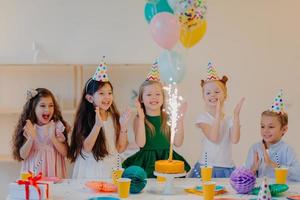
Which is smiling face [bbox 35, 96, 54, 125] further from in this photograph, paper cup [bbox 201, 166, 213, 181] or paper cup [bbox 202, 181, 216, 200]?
paper cup [bbox 202, 181, 216, 200]

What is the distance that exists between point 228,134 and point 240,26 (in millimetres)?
973

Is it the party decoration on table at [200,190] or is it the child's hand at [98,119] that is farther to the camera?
the child's hand at [98,119]

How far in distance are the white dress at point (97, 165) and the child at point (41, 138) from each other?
17cm

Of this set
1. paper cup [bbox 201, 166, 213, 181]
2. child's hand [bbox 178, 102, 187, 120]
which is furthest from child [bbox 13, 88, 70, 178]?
paper cup [bbox 201, 166, 213, 181]

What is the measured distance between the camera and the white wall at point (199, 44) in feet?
11.5

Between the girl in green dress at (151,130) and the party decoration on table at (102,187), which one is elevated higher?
the girl in green dress at (151,130)

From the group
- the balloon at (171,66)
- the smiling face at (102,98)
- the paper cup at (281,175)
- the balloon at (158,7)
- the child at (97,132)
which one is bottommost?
the paper cup at (281,175)

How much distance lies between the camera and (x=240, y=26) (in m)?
3.63

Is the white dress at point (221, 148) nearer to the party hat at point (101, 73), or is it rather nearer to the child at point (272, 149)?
the child at point (272, 149)

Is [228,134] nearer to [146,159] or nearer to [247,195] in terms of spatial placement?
[146,159]

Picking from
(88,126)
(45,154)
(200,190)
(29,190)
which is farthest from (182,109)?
(29,190)

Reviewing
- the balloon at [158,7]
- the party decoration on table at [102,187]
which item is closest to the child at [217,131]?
the balloon at [158,7]

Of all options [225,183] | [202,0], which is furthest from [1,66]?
[225,183]

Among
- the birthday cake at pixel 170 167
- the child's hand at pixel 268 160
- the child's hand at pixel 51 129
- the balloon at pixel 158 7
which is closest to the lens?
the birthday cake at pixel 170 167
